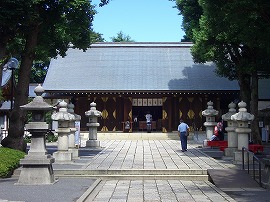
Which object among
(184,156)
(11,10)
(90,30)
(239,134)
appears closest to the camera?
(11,10)

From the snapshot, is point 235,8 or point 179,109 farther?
point 179,109

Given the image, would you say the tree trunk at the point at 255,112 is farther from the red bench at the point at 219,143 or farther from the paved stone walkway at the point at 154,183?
the paved stone walkway at the point at 154,183

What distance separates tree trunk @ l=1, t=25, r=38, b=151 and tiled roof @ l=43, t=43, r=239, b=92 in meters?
14.9

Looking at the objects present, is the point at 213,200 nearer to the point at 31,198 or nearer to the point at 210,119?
the point at 31,198

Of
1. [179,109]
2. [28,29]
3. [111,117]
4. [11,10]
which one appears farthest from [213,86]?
[11,10]

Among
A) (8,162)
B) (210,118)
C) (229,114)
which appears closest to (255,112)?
(210,118)

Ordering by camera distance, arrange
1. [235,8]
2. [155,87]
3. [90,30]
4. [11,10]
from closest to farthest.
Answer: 1. [235,8]
2. [11,10]
3. [90,30]
4. [155,87]

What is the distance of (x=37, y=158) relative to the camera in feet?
37.2

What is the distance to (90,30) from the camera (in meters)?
18.6

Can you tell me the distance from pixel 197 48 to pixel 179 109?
945 cm

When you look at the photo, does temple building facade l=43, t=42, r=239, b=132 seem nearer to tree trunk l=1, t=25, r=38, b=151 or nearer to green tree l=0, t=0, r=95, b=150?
green tree l=0, t=0, r=95, b=150

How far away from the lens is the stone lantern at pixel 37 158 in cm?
1122

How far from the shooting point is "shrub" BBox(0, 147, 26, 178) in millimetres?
11875

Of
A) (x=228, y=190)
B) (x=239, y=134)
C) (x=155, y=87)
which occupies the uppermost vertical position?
(x=155, y=87)
